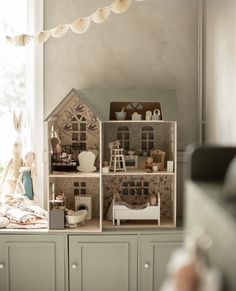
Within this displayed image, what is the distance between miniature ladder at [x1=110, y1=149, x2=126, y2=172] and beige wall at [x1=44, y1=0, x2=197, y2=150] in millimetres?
469

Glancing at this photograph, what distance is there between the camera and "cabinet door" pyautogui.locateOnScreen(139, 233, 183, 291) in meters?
3.08

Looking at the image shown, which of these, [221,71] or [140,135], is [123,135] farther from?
[221,71]

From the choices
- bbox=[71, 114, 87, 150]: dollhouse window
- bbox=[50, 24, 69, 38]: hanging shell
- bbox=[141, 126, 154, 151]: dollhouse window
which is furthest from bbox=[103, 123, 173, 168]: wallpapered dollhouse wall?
bbox=[50, 24, 69, 38]: hanging shell

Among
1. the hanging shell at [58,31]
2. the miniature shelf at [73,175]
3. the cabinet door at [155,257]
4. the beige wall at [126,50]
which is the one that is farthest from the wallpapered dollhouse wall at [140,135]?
the hanging shell at [58,31]

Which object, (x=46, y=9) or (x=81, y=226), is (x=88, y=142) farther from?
(x=46, y=9)

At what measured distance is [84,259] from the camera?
121 inches

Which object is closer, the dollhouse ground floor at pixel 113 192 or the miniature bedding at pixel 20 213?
the miniature bedding at pixel 20 213

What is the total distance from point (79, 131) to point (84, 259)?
82 cm

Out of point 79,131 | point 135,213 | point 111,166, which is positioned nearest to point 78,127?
point 79,131

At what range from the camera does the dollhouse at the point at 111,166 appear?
3.17 meters

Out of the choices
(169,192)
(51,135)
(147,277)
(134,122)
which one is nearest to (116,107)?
(134,122)

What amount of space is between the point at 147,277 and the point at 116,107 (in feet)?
3.51

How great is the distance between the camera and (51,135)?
321 cm

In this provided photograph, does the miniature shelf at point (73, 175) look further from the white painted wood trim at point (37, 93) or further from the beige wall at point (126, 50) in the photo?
the beige wall at point (126, 50)
